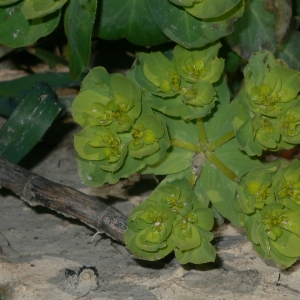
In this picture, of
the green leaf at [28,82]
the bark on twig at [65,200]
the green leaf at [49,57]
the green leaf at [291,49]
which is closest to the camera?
the bark on twig at [65,200]

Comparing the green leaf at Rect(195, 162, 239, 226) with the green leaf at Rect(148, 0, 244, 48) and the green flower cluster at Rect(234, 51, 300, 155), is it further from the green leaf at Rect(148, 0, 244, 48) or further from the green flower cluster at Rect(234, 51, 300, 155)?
the green leaf at Rect(148, 0, 244, 48)

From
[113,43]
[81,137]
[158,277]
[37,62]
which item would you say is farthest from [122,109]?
[37,62]

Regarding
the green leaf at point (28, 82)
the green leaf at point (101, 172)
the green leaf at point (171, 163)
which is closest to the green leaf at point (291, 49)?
the green leaf at point (171, 163)

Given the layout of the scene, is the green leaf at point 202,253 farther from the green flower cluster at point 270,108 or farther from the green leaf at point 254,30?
the green leaf at point 254,30

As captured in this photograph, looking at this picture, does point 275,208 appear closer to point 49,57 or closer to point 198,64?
point 198,64

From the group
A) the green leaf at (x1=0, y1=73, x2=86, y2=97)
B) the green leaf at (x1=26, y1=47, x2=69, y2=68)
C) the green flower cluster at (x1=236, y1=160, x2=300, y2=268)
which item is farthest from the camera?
the green leaf at (x1=26, y1=47, x2=69, y2=68)

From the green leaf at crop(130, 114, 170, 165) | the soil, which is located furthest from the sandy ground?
the green leaf at crop(130, 114, 170, 165)

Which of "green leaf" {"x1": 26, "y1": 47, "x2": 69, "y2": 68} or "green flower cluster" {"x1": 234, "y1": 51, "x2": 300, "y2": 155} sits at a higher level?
"green flower cluster" {"x1": 234, "y1": 51, "x2": 300, "y2": 155}

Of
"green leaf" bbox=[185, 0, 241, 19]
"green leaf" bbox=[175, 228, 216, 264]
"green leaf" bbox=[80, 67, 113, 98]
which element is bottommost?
"green leaf" bbox=[175, 228, 216, 264]
